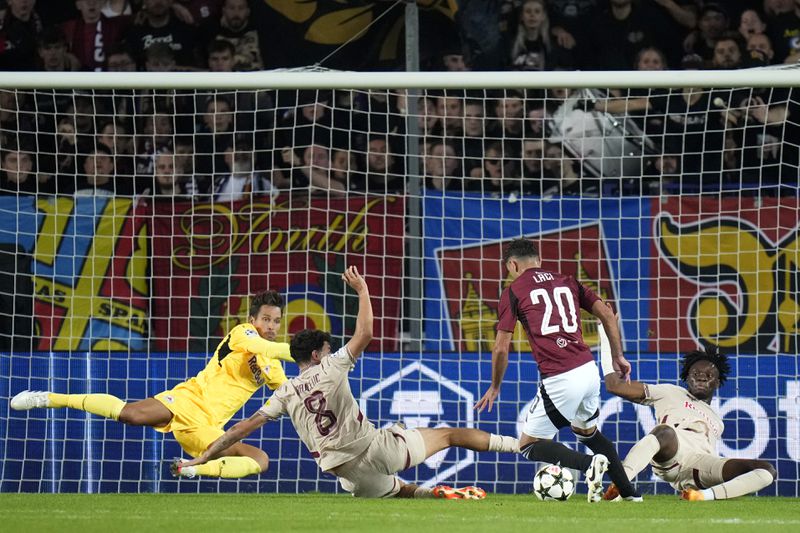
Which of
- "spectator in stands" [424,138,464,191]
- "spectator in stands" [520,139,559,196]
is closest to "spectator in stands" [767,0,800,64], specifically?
"spectator in stands" [520,139,559,196]

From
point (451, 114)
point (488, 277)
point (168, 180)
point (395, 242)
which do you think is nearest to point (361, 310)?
point (395, 242)

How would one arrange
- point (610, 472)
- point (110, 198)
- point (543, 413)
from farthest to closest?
point (110, 198) → point (543, 413) → point (610, 472)

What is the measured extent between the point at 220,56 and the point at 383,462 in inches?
212

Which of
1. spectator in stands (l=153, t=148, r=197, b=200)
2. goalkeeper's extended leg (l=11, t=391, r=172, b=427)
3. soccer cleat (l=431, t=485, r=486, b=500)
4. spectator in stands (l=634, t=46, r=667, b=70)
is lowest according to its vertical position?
soccer cleat (l=431, t=485, r=486, b=500)

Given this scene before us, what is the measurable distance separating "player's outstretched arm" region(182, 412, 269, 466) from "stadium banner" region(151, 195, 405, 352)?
227 centimetres

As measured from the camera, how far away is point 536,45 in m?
12.6

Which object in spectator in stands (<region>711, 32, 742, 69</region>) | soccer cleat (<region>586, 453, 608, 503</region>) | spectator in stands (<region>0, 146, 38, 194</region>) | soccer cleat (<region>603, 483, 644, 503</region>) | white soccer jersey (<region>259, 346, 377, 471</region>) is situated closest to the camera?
soccer cleat (<region>586, 453, 608, 503</region>)

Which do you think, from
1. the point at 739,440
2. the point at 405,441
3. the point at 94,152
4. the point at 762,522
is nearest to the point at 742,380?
the point at 739,440

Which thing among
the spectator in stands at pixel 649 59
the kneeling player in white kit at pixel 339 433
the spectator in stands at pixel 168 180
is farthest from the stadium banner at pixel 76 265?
the spectator in stands at pixel 649 59

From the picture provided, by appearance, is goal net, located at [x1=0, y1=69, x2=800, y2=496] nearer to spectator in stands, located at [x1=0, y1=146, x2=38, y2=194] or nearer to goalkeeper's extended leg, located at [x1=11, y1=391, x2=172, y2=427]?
spectator in stands, located at [x1=0, y1=146, x2=38, y2=194]

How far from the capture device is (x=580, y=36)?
41.4 ft

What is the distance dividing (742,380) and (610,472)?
2489mm

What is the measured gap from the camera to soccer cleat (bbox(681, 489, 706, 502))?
28.2 feet

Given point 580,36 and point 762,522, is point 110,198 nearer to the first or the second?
point 580,36
